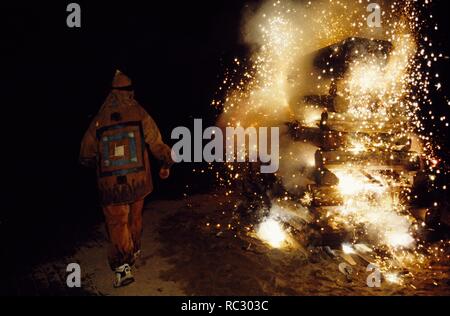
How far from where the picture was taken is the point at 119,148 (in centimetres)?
463

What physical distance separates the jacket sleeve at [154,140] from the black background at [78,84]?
2470 millimetres

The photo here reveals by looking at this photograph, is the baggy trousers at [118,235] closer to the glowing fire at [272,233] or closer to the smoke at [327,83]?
the glowing fire at [272,233]

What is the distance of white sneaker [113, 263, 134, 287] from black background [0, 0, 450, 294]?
5.31ft

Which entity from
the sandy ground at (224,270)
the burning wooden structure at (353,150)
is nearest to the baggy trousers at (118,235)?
the sandy ground at (224,270)

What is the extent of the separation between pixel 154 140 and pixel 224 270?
7.60ft

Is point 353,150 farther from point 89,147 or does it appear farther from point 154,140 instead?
point 89,147

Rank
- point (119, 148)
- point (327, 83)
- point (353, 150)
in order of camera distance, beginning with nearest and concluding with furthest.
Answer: point (119, 148), point (353, 150), point (327, 83)


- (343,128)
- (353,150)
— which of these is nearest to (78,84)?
(343,128)

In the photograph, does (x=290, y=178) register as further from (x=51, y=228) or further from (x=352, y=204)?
(x=51, y=228)

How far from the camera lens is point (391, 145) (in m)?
7.60

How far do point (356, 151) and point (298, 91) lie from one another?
7.86ft

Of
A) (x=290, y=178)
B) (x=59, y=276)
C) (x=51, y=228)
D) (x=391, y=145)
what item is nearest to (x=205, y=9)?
(x=290, y=178)

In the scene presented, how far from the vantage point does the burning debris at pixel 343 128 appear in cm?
640

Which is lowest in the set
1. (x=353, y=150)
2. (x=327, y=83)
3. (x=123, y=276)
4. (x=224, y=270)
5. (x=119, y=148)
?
(x=224, y=270)
